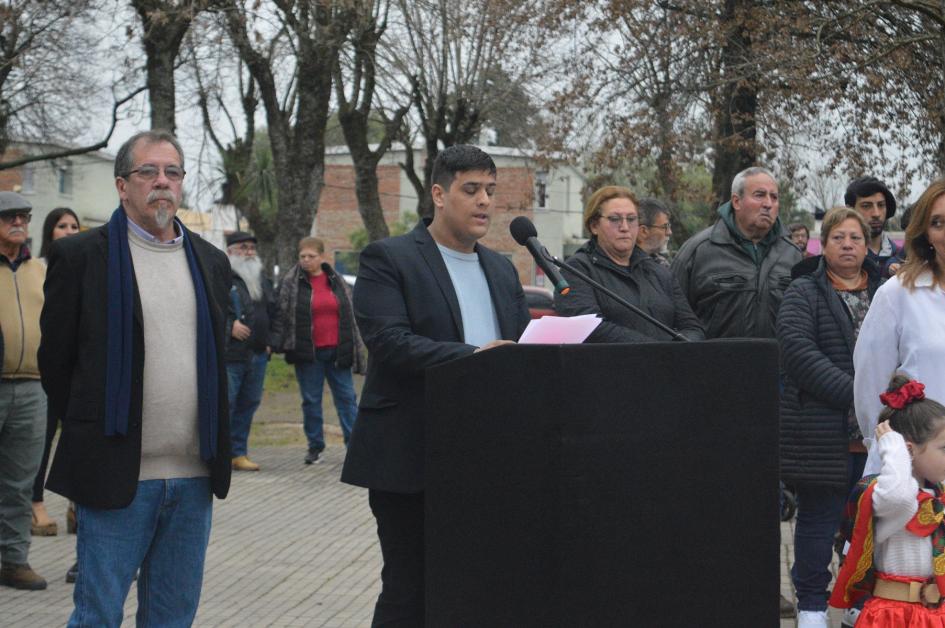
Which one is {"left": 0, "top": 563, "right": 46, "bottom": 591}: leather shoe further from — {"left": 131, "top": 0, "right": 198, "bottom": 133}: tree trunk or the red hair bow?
{"left": 131, "top": 0, "right": 198, "bottom": 133}: tree trunk

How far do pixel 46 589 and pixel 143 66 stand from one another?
13.4 m

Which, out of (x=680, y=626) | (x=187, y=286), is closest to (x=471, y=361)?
(x=680, y=626)

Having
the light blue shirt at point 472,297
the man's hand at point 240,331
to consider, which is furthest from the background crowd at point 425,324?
the man's hand at point 240,331

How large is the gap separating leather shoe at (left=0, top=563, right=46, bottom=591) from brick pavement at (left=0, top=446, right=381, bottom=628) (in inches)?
1.6

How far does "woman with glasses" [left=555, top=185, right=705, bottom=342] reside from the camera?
6.17 metres

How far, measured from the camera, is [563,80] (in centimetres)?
2286

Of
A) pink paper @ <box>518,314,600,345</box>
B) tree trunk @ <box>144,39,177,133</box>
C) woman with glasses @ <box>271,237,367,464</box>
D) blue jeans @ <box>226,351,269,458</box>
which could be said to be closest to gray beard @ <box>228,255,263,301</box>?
woman with glasses @ <box>271,237,367,464</box>

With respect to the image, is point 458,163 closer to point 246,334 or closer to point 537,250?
point 537,250

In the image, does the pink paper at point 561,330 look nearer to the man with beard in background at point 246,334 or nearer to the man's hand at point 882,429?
the man's hand at point 882,429

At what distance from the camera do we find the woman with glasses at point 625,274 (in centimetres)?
617

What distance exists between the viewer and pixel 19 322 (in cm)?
768

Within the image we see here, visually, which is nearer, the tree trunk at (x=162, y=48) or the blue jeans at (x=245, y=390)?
the blue jeans at (x=245, y=390)

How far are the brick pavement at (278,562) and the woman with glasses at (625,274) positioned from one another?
142 cm

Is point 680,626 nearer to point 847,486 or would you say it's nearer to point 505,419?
point 505,419
